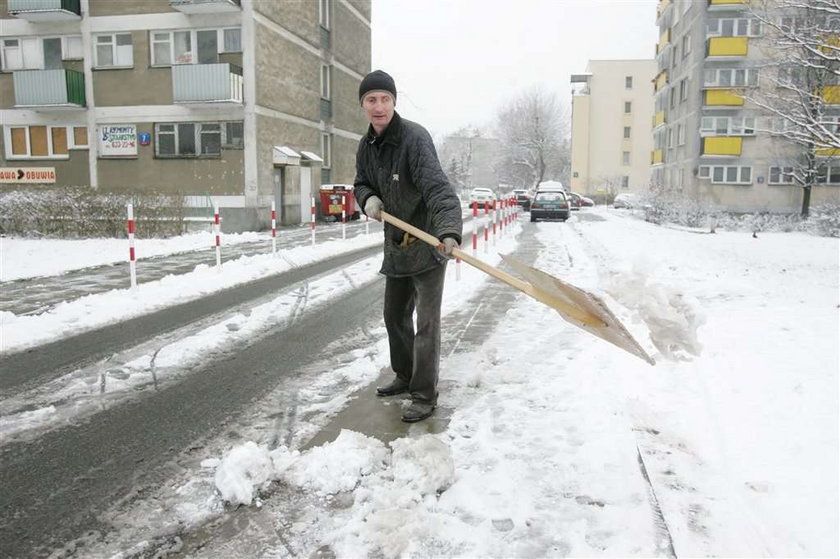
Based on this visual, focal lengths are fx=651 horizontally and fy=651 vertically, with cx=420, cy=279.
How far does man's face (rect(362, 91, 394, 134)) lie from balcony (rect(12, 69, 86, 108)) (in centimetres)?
2350

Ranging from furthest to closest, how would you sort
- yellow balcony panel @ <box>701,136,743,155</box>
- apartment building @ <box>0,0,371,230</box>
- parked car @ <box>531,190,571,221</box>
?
yellow balcony panel @ <box>701,136,743,155</box> → parked car @ <box>531,190,571,221</box> → apartment building @ <box>0,0,371,230</box>

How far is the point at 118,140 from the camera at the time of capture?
24.3 metres

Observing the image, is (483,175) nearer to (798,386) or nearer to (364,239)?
(364,239)

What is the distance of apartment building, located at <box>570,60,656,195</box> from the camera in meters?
73.7

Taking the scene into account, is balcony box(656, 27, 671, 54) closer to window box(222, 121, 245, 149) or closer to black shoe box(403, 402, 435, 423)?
window box(222, 121, 245, 149)

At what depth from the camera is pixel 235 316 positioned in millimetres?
7570

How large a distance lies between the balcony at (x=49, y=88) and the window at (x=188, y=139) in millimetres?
3229

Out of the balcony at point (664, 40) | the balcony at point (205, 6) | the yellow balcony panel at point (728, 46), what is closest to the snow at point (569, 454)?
Result: the balcony at point (205, 6)

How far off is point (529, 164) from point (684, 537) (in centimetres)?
7787

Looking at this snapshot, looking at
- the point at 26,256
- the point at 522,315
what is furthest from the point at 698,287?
the point at 26,256

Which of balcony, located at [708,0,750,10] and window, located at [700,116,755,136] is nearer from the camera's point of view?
balcony, located at [708,0,750,10]

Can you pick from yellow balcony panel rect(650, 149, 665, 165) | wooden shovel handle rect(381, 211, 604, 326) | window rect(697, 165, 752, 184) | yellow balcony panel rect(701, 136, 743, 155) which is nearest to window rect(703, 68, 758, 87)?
yellow balcony panel rect(701, 136, 743, 155)

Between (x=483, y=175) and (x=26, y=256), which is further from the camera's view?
(x=483, y=175)

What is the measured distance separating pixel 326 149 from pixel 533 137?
166 ft
